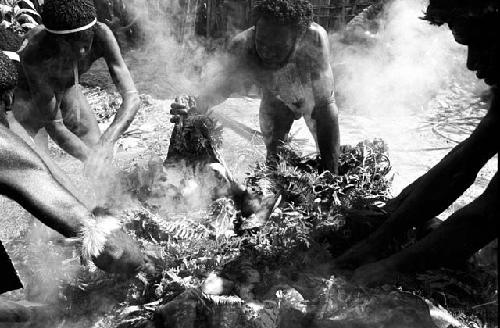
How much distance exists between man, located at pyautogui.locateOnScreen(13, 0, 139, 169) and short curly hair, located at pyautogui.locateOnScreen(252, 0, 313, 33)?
1.55 metres

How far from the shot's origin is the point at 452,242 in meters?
2.19

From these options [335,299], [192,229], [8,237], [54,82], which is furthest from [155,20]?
[335,299]

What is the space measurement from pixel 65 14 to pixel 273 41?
1761mm

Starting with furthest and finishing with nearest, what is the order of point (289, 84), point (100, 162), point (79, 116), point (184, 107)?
point (79, 116) → point (289, 84) → point (100, 162) → point (184, 107)

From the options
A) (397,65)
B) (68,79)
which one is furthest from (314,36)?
Answer: (397,65)

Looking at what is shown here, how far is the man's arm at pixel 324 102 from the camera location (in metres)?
3.48

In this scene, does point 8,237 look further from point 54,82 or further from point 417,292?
point 417,292

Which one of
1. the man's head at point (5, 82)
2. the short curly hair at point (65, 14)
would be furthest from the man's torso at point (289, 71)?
the man's head at point (5, 82)

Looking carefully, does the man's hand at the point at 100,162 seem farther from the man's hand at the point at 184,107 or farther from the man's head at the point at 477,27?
the man's head at the point at 477,27

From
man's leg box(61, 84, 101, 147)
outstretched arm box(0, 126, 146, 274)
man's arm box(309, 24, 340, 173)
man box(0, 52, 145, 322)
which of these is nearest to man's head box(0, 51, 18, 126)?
man box(0, 52, 145, 322)

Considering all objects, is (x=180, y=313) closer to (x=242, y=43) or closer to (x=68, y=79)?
(x=242, y=43)

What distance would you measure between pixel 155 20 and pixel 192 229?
866cm

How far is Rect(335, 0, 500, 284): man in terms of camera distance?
1851 millimetres

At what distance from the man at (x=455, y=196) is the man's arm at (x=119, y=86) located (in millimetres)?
2500
